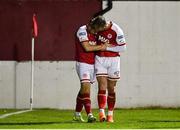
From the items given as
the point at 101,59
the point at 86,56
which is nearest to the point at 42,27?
the point at 86,56

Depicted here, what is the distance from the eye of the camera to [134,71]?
66.9 feet

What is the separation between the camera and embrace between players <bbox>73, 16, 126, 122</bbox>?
13.1 metres

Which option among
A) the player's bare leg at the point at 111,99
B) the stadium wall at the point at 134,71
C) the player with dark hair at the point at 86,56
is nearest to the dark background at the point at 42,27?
the stadium wall at the point at 134,71

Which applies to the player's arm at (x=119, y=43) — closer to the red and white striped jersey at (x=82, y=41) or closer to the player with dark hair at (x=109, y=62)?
the player with dark hair at (x=109, y=62)

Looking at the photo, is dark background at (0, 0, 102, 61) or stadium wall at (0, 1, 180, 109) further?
dark background at (0, 0, 102, 61)

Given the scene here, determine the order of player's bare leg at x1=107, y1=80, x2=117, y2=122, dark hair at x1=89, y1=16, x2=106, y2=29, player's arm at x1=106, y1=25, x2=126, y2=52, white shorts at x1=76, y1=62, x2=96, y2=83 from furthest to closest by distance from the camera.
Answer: white shorts at x1=76, y1=62, x2=96, y2=83, player's bare leg at x1=107, y1=80, x2=117, y2=122, player's arm at x1=106, y1=25, x2=126, y2=52, dark hair at x1=89, y1=16, x2=106, y2=29

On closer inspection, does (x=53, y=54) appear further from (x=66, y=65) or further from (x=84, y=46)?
(x=84, y=46)

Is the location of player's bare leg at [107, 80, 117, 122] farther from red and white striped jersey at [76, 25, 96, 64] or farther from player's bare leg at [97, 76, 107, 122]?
red and white striped jersey at [76, 25, 96, 64]

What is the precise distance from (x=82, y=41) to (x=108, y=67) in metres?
0.65

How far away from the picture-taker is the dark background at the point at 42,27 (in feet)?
67.3

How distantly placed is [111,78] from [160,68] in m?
7.40

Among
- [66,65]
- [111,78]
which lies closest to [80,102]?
[111,78]

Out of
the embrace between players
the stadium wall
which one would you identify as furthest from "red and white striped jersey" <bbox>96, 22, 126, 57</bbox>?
the stadium wall

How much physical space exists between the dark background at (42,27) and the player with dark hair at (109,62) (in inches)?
287
